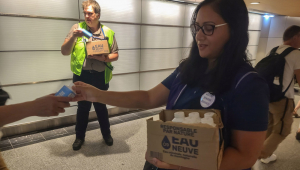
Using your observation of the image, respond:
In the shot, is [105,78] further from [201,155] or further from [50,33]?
[201,155]

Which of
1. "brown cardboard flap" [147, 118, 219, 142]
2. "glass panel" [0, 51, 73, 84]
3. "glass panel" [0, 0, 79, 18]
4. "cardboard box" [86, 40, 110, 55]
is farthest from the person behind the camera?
"glass panel" [0, 51, 73, 84]

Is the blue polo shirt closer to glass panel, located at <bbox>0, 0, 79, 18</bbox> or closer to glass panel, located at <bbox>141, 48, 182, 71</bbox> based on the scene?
glass panel, located at <bbox>0, 0, 79, 18</bbox>

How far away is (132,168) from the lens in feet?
7.25

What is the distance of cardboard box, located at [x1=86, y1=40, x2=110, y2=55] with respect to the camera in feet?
7.06

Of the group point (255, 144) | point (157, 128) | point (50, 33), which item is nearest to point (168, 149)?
point (157, 128)

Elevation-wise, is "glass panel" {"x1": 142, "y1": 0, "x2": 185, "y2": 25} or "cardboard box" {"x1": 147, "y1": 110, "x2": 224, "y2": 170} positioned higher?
"glass panel" {"x1": 142, "y1": 0, "x2": 185, "y2": 25}

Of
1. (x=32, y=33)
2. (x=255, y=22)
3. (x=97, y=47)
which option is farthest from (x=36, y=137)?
(x=255, y=22)

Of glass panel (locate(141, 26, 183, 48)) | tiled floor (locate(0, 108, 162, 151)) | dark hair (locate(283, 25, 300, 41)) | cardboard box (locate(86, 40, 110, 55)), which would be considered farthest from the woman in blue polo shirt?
glass panel (locate(141, 26, 183, 48))

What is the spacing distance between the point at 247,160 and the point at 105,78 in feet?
6.30

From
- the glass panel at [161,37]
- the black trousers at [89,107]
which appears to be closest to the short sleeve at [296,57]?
the black trousers at [89,107]

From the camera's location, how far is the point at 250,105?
2.39ft

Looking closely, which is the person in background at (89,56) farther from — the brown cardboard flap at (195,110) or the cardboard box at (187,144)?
the cardboard box at (187,144)

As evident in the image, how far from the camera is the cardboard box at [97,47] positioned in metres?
2.15

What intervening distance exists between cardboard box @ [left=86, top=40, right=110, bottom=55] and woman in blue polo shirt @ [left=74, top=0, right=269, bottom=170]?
4.29 feet
